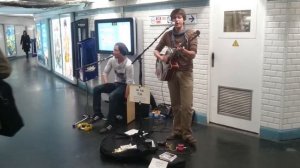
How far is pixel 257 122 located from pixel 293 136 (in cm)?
46

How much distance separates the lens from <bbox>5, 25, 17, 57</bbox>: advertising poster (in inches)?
627

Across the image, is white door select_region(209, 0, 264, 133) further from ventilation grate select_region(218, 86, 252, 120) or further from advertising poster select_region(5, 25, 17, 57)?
advertising poster select_region(5, 25, 17, 57)

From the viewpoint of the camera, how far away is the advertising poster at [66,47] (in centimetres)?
805

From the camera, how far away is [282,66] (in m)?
3.72

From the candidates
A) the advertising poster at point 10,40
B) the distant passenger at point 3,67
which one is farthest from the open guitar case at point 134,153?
the advertising poster at point 10,40

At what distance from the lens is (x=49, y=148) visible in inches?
151

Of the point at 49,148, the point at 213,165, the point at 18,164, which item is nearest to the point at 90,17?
the point at 49,148

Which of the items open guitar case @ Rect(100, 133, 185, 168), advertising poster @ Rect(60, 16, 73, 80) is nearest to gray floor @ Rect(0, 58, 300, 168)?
open guitar case @ Rect(100, 133, 185, 168)

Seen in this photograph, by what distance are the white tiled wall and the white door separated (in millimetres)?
127

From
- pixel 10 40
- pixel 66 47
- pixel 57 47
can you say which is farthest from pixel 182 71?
pixel 10 40

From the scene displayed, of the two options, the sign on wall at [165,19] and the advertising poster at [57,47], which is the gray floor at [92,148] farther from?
the advertising poster at [57,47]

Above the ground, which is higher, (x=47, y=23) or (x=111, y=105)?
(x=47, y=23)

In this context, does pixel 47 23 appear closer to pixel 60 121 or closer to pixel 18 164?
pixel 60 121

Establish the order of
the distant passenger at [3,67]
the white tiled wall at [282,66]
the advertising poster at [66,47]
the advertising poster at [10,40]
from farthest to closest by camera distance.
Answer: the advertising poster at [10,40], the advertising poster at [66,47], the white tiled wall at [282,66], the distant passenger at [3,67]
